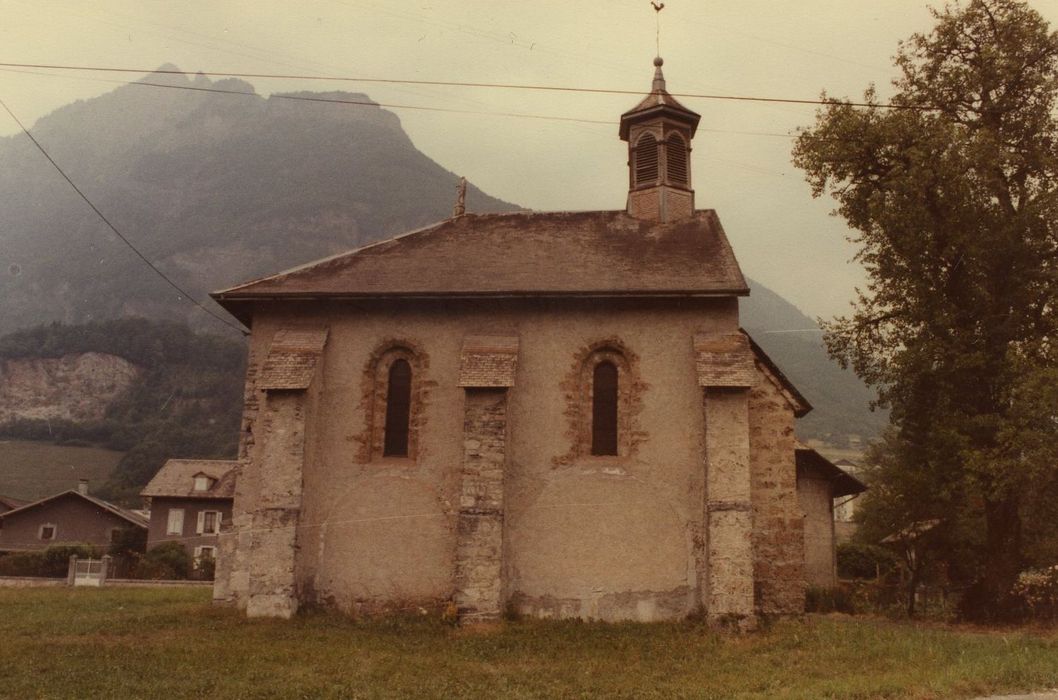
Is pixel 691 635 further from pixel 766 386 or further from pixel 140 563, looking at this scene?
pixel 140 563

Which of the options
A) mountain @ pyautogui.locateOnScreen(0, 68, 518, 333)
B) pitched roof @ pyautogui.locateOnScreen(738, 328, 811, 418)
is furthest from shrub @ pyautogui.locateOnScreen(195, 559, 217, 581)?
mountain @ pyautogui.locateOnScreen(0, 68, 518, 333)

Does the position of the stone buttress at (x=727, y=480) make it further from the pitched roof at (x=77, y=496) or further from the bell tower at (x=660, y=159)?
the pitched roof at (x=77, y=496)

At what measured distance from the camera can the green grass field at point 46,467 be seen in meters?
71.1

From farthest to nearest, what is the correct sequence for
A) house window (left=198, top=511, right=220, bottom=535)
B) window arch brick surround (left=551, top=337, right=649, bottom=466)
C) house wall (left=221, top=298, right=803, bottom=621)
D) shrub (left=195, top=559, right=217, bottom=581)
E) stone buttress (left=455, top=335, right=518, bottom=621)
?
1. house window (left=198, top=511, right=220, bottom=535)
2. shrub (left=195, top=559, right=217, bottom=581)
3. window arch brick surround (left=551, top=337, right=649, bottom=466)
4. house wall (left=221, top=298, right=803, bottom=621)
5. stone buttress (left=455, top=335, right=518, bottom=621)

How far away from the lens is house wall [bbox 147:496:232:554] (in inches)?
1812

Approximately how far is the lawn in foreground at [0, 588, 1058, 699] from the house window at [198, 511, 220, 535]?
107 ft

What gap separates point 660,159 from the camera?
19969 millimetres

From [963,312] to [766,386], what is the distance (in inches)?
267

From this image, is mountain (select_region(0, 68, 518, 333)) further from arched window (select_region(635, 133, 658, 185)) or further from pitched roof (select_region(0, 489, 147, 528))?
arched window (select_region(635, 133, 658, 185))

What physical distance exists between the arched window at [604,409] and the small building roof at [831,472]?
11152mm

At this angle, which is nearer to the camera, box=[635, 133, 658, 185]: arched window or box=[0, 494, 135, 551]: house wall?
box=[635, 133, 658, 185]: arched window

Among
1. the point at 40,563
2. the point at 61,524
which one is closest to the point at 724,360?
the point at 40,563

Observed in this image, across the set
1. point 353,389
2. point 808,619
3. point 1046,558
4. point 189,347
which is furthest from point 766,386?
point 189,347

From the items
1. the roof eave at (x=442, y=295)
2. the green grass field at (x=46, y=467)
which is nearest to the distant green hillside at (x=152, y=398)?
the green grass field at (x=46, y=467)
